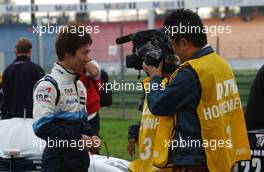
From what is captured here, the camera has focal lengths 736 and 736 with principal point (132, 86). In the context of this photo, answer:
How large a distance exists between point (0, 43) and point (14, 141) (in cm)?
1608

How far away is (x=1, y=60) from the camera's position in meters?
15.6

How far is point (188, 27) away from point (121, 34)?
41.8ft

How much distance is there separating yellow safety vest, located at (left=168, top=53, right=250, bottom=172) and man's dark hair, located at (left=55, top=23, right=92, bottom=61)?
74 centimetres

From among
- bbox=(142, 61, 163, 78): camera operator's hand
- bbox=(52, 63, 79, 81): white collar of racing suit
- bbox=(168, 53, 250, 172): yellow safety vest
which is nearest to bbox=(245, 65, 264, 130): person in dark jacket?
bbox=(168, 53, 250, 172): yellow safety vest

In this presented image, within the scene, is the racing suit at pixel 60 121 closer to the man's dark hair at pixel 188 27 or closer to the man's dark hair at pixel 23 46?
the man's dark hair at pixel 188 27

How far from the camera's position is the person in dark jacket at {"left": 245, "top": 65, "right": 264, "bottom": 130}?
5797mm

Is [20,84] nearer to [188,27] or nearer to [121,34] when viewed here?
[188,27]

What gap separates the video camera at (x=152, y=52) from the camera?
4820 mm

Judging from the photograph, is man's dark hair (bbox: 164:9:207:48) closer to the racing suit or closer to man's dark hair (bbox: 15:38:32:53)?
the racing suit

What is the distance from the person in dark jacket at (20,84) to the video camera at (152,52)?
167 inches

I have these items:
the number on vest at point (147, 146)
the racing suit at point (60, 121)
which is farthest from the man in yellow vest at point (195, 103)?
the racing suit at point (60, 121)

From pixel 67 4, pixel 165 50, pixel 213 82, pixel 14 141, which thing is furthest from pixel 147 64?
pixel 67 4

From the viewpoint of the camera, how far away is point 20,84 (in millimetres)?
9164

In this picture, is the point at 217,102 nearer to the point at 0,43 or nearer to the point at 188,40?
the point at 188,40
